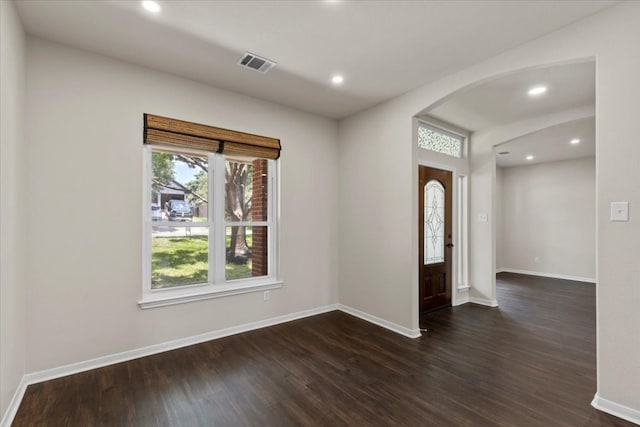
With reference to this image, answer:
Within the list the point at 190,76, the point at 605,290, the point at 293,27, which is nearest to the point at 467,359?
the point at 605,290

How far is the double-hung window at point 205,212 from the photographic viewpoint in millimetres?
3039

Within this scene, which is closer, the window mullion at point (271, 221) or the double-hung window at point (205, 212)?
the double-hung window at point (205, 212)

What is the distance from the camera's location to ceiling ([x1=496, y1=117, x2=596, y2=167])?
4582mm

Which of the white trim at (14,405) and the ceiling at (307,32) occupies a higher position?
the ceiling at (307,32)

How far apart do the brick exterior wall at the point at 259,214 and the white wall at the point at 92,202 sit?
58 cm

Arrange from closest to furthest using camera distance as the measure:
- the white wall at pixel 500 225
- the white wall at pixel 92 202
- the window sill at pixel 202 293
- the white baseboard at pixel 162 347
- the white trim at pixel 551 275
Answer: the white baseboard at pixel 162 347
the white wall at pixel 92 202
the window sill at pixel 202 293
the white trim at pixel 551 275
the white wall at pixel 500 225

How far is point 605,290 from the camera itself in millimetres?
2076

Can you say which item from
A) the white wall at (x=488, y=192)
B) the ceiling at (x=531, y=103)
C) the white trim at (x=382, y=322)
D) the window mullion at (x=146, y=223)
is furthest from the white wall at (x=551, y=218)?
the window mullion at (x=146, y=223)

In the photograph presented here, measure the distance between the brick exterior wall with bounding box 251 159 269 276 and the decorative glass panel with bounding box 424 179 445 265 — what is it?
2.33 metres

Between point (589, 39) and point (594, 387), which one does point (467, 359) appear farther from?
point (589, 39)

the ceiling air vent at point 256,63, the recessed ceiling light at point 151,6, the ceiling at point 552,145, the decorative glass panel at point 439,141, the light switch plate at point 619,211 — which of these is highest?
the recessed ceiling light at point 151,6

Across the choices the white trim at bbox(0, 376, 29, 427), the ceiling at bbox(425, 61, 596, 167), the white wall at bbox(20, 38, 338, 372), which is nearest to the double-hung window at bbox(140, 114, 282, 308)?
the white wall at bbox(20, 38, 338, 372)

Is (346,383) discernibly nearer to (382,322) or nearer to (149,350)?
(382,322)

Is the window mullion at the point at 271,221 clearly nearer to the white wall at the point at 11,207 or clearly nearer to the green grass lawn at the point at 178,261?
the green grass lawn at the point at 178,261
